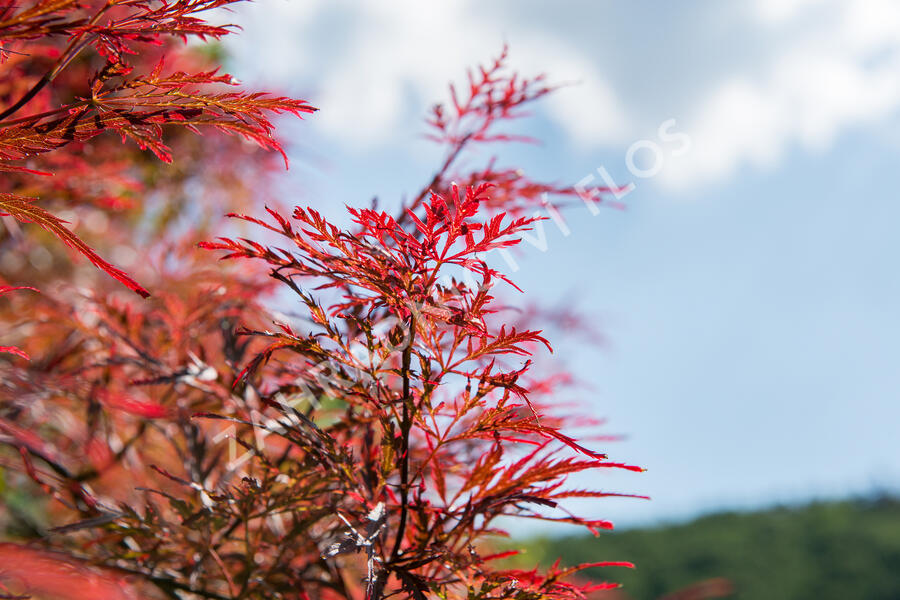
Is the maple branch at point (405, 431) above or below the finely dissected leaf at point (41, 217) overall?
below

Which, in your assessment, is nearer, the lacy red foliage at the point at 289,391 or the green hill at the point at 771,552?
the lacy red foliage at the point at 289,391

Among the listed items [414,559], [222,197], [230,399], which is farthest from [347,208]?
[222,197]

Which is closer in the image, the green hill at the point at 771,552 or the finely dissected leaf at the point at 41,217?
the finely dissected leaf at the point at 41,217

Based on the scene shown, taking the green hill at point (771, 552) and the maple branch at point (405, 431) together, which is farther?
the green hill at point (771, 552)

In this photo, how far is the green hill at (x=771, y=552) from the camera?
30.2 ft

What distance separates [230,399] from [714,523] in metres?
11.1

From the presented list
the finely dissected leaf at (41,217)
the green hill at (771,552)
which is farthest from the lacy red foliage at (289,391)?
the green hill at (771,552)

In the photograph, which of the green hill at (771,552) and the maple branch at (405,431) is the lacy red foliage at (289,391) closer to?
the maple branch at (405,431)

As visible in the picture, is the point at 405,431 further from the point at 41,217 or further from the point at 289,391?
the point at 41,217

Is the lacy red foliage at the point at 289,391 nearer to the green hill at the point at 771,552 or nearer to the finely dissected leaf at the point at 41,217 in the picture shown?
the finely dissected leaf at the point at 41,217

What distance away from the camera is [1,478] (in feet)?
6.56

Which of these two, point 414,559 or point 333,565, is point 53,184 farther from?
point 414,559

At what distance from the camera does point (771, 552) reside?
9.88 metres

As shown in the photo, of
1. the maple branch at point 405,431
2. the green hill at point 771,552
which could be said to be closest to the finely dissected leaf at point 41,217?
the maple branch at point 405,431
